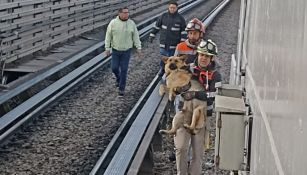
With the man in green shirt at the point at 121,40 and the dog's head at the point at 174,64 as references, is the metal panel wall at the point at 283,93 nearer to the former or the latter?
the dog's head at the point at 174,64

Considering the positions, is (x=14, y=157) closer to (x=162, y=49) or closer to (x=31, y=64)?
(x=162, y=49)

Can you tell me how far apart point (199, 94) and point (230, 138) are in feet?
4.35

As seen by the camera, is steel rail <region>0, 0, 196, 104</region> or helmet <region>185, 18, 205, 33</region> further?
steel rail <region>0, 0, 196, 104</region>

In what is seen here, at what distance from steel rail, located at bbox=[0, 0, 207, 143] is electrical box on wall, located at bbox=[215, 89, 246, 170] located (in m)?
4.33

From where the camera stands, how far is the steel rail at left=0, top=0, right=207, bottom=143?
1009cm

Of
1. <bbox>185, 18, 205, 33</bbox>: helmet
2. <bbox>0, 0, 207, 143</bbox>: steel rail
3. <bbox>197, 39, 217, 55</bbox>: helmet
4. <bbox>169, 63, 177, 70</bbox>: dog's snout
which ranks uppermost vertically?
<bbox>185, 18, 205, 33</bbox>: helmet

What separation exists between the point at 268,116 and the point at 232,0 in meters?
43.1

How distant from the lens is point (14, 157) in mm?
8922

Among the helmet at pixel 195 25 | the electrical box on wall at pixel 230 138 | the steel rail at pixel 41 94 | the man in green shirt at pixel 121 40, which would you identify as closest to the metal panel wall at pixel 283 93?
the electrical box on wall at pixel 230 138

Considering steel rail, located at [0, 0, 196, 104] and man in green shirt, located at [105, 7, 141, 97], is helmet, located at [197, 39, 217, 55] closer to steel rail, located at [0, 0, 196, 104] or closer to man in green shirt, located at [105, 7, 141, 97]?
steel rail, located at [0, 0, 196, 104]

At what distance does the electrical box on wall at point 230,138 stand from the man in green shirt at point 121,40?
21.7 ft

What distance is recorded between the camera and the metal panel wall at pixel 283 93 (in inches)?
107

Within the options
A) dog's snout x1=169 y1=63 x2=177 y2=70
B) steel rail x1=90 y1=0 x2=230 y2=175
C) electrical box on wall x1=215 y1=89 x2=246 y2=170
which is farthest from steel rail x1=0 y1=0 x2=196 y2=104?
electrical box on wall x1=215 y1=89 x2=246 y2=170

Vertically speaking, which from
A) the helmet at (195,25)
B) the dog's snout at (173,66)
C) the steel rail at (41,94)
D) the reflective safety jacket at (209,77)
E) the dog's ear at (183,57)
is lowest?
the steel rail at (41,94)
